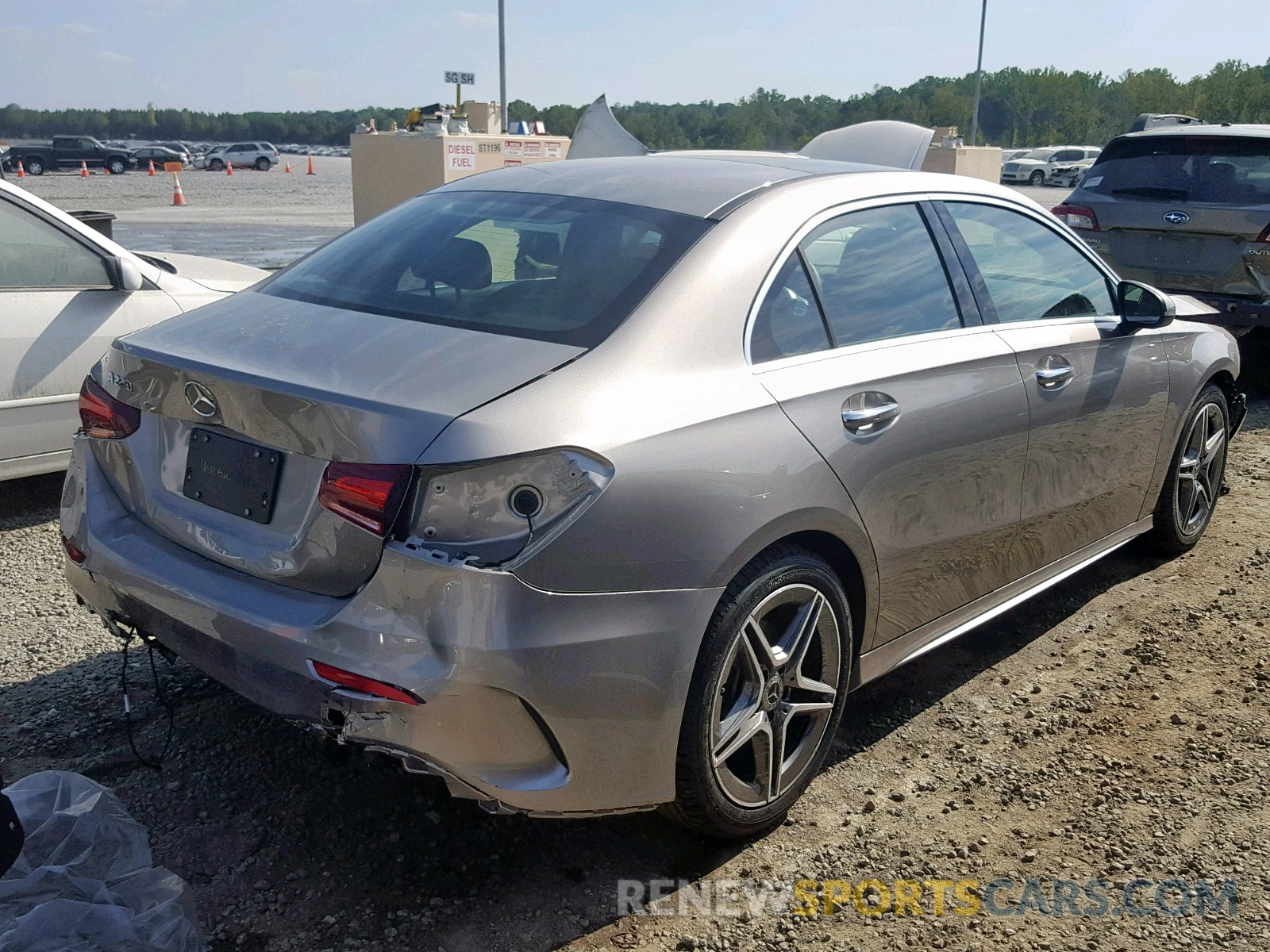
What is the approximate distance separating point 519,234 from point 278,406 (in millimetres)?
1008

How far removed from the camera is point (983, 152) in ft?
64.1

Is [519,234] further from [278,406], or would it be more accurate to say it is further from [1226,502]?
[1226,502]

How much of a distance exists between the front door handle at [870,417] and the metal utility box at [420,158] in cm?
1134

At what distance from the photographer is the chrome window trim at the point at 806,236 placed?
2.87 m

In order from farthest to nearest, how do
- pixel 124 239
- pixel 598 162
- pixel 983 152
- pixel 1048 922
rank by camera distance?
pixel 983 152 < pixel 124 239 < pixel 598 162 < pixel 1048 922

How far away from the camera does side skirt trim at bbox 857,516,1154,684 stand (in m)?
3.29

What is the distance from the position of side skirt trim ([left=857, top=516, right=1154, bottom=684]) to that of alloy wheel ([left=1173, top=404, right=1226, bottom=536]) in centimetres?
50

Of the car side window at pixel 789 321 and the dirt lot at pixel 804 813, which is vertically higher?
the car side window at pixel 789 321

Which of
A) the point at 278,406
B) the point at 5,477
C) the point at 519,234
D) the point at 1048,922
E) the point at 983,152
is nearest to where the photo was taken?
the point at 278,406

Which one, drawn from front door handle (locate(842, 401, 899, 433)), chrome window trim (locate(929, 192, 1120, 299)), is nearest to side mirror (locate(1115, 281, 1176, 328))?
chrome window trim (locate(929, 192, 1120, 299))

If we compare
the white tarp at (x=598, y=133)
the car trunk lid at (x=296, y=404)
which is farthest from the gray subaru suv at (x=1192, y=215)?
the white tarp at (x=598, y=133)

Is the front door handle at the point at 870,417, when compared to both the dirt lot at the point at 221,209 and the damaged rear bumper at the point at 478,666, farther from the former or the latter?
the dirt lot at the point at 221,209

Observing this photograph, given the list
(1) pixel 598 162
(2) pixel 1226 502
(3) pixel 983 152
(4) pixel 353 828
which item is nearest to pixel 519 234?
(1) pixel 598 162

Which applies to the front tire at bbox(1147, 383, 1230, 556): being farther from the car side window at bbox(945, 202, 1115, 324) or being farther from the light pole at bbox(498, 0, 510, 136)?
the light pole at bbox(498, 0, 510, 136)
